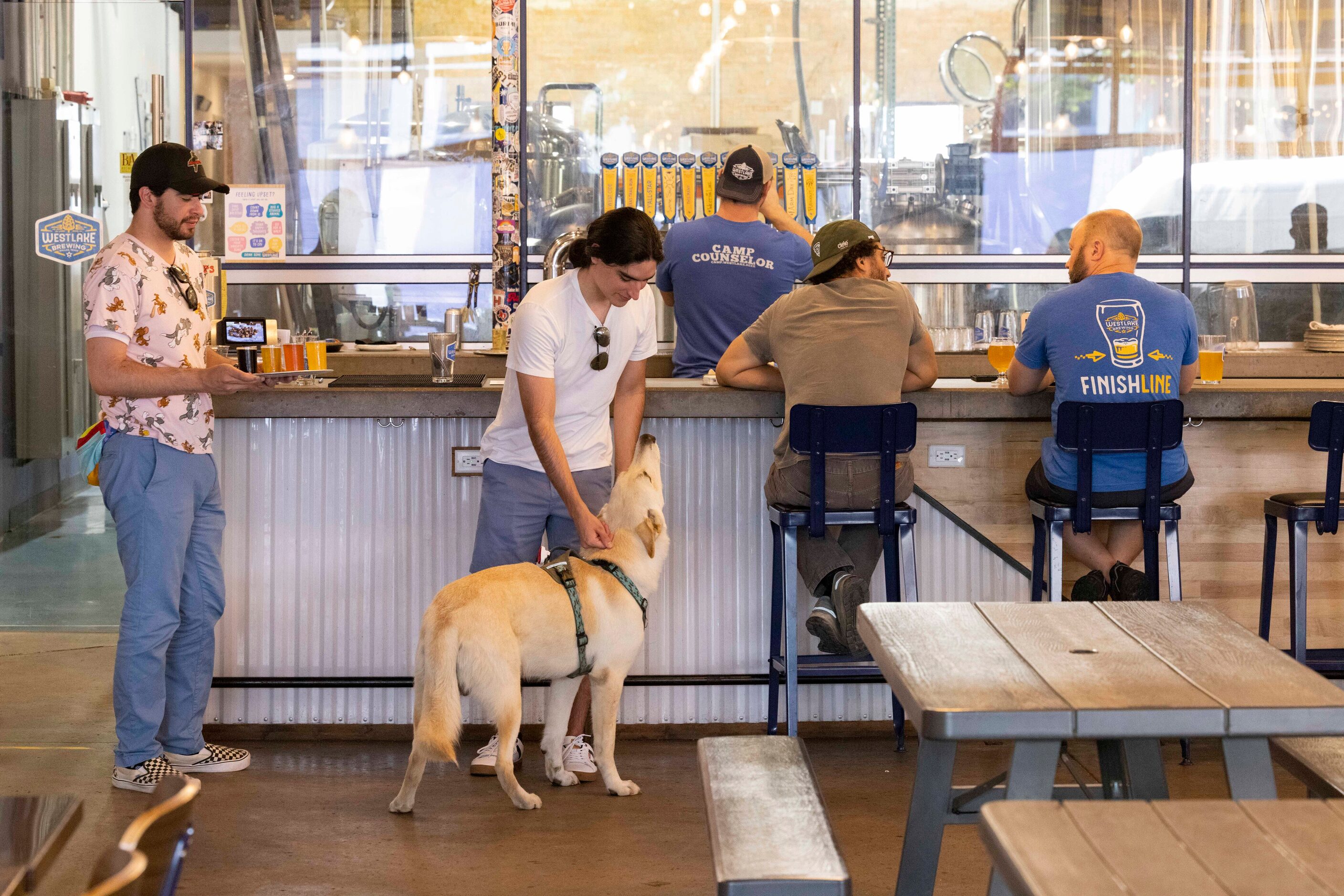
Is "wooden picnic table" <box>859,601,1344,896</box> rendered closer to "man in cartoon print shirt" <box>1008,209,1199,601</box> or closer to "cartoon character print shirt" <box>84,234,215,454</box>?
"man in cartoon print shirt" <box>1008,209,1199,601</box>

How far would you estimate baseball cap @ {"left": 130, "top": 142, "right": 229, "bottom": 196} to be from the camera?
3.49 m

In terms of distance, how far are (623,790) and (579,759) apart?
0.69ft

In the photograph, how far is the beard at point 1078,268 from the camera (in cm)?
394

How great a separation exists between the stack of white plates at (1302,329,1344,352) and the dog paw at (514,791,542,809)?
391cm

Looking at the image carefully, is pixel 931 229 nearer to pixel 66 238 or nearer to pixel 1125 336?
pixel 1125 336

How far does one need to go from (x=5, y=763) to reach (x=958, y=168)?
4.92m

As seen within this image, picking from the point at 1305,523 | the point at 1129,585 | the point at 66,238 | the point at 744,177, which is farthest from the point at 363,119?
the point at 1305,523

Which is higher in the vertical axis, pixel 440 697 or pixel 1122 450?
pixel 1122 450

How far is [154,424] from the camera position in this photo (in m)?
3.49

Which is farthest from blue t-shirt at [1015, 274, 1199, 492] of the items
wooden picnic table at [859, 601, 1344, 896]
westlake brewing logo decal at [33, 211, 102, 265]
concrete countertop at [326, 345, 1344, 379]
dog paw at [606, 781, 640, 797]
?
westlake brewing logo decal at [33, 211, 102, 265]

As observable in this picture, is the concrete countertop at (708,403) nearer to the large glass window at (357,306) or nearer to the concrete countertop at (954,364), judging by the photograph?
the concrete countertop at (954,364)

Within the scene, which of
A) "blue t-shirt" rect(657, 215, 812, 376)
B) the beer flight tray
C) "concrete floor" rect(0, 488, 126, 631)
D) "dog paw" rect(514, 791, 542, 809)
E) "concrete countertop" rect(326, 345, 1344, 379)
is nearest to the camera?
"dog paw" rect(514, 791, 542, 809)

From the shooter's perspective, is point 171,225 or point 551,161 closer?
point 171,225

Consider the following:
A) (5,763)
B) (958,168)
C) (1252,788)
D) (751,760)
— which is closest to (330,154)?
(958,168)
